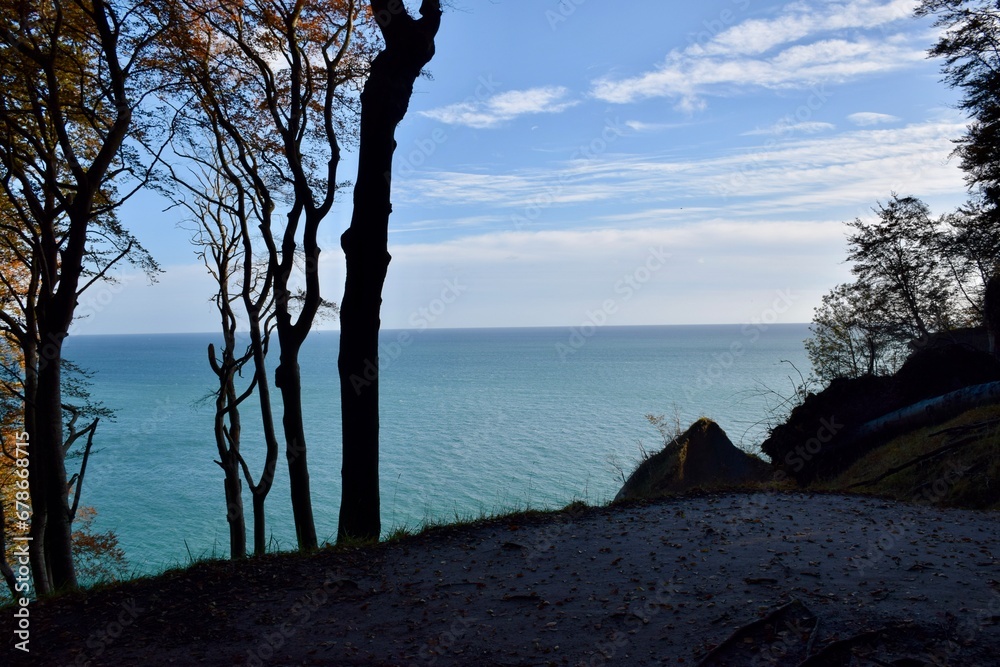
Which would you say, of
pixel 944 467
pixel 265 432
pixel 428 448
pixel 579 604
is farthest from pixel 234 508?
pixel 428 448

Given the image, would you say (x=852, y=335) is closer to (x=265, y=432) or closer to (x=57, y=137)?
(x=265, y=432)

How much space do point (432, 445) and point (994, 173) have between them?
32478mm

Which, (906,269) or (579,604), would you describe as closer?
(579,604)

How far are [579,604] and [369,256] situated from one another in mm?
4710

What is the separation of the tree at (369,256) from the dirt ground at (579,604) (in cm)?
141

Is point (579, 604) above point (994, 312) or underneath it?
underneath

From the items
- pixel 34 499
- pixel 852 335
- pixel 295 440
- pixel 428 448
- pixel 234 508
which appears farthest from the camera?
pixel 428 448

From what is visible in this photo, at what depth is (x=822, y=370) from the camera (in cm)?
2289

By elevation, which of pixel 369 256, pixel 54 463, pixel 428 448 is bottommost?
pixel 428 448

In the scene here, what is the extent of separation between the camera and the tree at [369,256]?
26.2 feet

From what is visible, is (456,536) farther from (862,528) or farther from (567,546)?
(862,528)

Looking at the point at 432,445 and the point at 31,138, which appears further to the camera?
the point at 432,445

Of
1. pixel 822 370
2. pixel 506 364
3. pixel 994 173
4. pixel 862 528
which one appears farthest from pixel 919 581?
pixel 506 364

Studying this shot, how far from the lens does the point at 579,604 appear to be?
16.5ft
